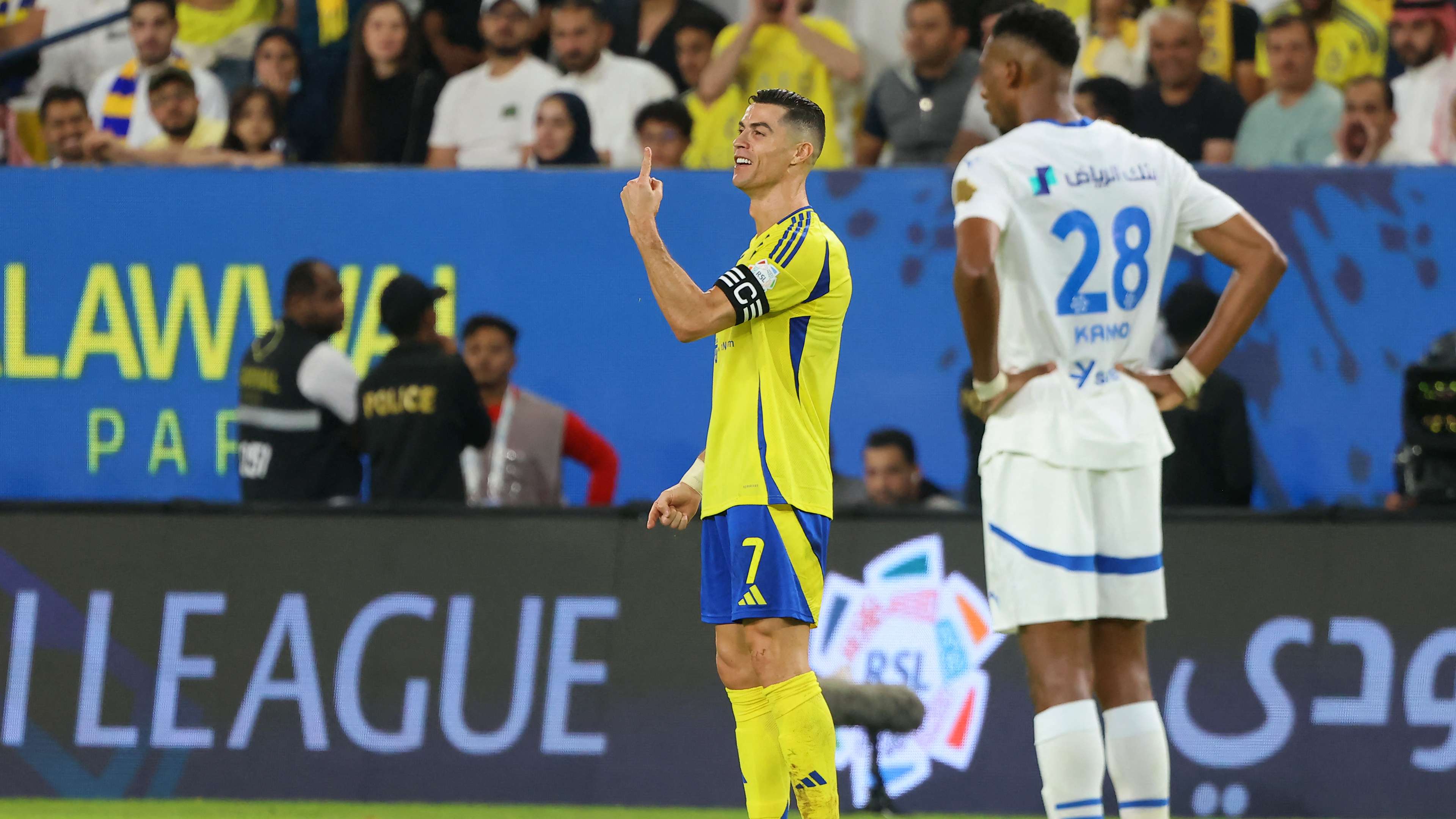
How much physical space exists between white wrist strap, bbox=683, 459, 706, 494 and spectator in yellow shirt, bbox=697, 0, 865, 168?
4.80 m

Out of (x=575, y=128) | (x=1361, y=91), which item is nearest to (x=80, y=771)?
(x=575, y=128)

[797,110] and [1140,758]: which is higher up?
[797,110]

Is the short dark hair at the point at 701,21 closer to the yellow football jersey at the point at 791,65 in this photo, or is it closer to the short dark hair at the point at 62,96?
the yellow football jersey at the point at 791,65

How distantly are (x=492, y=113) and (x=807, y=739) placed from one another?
5.96 m

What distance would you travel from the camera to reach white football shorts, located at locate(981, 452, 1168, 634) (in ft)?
14.4

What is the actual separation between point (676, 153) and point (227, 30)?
10.4ft

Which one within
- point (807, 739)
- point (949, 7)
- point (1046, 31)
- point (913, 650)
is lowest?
point (913, 650)

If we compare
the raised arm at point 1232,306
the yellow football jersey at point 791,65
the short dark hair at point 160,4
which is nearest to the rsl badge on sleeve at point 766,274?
the raised arm at point 1232,306

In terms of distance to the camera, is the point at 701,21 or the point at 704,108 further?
the point at 701,21

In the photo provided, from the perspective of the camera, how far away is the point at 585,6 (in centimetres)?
1005

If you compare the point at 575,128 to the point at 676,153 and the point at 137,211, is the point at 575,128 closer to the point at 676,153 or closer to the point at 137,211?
the point at 676,153

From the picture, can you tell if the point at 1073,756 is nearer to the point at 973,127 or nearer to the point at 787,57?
the point at 973,127

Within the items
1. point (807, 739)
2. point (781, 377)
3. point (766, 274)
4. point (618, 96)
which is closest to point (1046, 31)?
point (766, 274)

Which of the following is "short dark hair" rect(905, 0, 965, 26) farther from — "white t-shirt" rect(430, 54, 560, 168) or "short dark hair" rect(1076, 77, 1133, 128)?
"white t-shirt" rect(430, 54, 560, 168)
